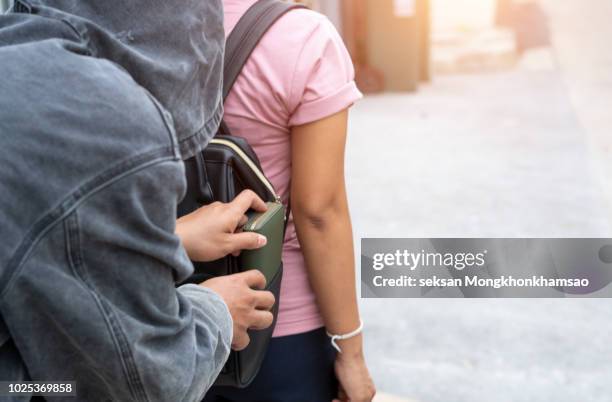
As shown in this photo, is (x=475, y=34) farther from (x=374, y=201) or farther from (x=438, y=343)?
(x=438, y=343)

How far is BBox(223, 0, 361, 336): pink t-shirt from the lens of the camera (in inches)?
58.2

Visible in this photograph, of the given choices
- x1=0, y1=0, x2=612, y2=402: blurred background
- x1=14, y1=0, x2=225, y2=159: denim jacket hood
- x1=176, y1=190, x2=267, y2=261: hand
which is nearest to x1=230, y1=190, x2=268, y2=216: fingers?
x1=176, y1=190, x2=267, y2=261: hand

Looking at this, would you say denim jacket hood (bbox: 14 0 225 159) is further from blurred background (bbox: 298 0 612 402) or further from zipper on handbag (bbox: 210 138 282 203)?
blurred background (bbox: 298 0 612 402)

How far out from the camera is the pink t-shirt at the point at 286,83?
148 centimetres

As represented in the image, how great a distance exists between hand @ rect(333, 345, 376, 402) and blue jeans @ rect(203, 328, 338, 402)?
1.7 inches

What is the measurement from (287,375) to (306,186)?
0.40m

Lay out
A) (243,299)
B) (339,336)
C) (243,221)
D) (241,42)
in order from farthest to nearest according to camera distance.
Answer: (339,336)
(241,42)
(243,221)
(243,299)

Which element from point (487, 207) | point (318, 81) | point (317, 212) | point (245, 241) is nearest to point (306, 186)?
point (317, 212)

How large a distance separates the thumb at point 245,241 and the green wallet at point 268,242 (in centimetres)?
1

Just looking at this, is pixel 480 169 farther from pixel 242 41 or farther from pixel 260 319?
pixel 260 319

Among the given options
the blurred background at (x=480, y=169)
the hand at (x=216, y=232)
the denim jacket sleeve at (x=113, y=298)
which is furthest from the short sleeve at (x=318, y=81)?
the blurred background at (x=480, y=169)

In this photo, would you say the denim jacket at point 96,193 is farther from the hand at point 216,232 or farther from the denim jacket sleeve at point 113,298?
the hand at point 216,232

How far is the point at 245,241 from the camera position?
127cm

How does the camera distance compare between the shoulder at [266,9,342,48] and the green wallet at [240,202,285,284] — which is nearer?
the green wallet at [240,202,285,284]
